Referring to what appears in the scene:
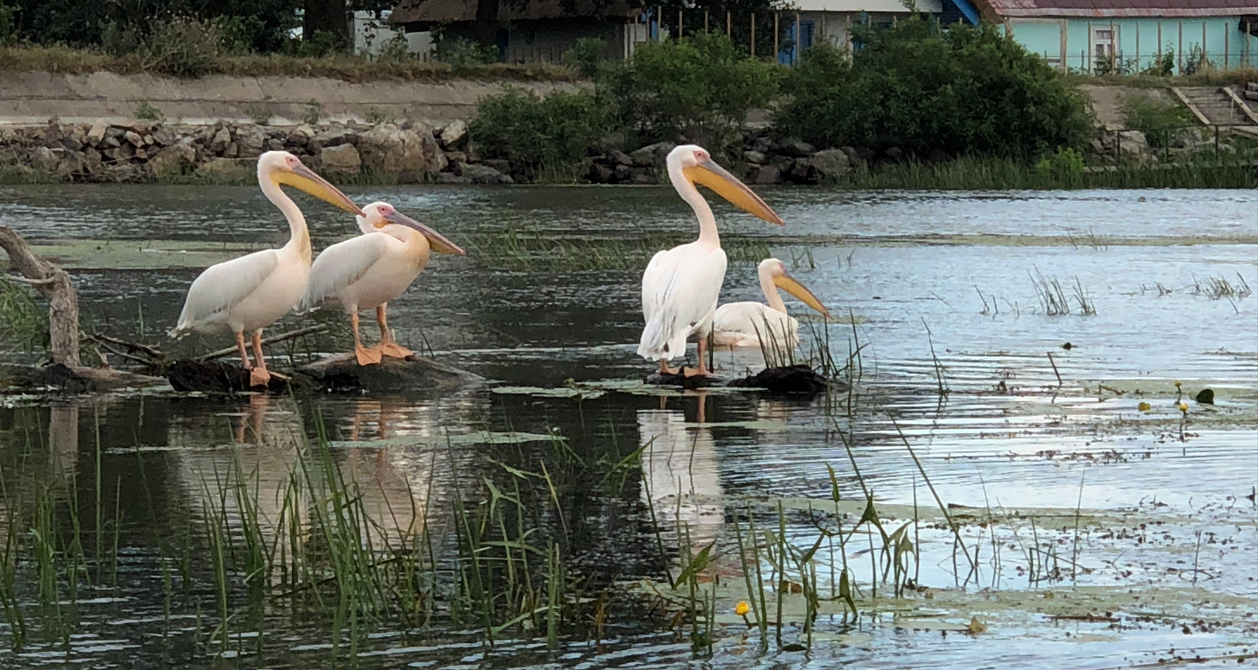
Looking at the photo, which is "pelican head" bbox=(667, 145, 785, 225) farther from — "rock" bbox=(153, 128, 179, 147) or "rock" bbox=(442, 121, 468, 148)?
"rock" bbox=(442, 121, 468, 148)

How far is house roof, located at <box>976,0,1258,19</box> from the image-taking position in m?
52.3

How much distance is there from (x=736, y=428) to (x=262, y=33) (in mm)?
41033

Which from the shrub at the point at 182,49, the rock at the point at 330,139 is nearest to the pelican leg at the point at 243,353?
the rock at the point at 330,139

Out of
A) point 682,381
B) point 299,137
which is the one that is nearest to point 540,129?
point 299,137

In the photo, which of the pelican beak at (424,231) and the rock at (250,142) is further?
the rock at (250,142)

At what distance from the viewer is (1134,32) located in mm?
55000

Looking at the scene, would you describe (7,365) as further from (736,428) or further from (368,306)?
(736,428)

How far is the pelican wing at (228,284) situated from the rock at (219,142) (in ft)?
91.0

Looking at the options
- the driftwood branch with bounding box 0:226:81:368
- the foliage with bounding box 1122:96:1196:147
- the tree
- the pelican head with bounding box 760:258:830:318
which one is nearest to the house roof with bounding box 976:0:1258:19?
the foliage with bounding box 1122:96:1196:147

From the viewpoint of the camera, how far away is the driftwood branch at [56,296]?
9258 mm

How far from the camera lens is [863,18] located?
52.1 metres

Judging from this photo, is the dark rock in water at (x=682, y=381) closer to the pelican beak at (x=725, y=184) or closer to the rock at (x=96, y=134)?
the pelican beak at (x=725, y=184)

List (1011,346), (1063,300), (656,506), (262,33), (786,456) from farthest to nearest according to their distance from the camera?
(262,33) < (1063,300) < (1011,346) < (786,456) < (656,506)

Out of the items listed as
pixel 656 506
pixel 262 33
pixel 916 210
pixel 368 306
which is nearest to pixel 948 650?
pixel 656 506
